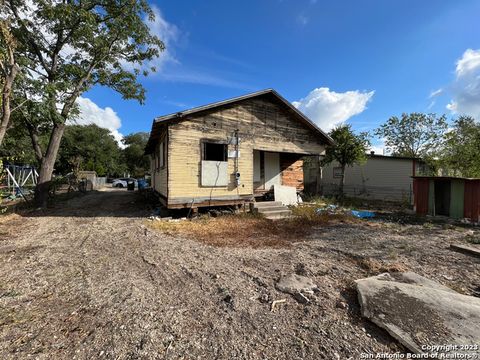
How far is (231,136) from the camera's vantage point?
9.71 metres

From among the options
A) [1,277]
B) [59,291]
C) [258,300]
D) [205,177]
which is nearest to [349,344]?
[258,300]

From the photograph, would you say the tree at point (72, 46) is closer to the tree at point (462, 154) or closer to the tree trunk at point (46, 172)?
the tree trunk at point (46, 172)

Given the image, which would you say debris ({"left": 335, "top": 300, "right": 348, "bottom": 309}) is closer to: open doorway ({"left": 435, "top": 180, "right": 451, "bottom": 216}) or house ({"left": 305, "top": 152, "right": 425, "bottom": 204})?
open doorway ({"left": 435, "top": 180, "right": 451, "bottom": 216})

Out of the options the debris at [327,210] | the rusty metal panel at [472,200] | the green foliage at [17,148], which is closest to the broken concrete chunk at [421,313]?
the debris at [327,210]

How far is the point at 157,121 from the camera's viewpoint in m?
7.86

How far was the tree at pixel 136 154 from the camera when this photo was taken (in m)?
51.3

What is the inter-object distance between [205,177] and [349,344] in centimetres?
742

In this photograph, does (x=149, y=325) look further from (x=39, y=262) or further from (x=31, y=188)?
(x=31, y=188)

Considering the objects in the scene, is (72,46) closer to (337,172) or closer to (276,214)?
(276,214)

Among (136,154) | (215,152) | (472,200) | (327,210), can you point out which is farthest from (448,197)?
(136,154)

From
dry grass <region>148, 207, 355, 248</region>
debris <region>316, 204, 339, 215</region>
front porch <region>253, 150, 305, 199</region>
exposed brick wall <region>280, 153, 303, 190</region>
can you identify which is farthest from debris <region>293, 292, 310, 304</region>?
exposed brick wall <region>280, 153, 303, 190</region>

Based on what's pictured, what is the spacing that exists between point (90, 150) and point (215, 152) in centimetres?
3923

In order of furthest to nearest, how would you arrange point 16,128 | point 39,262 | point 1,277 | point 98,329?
point 16,128
point 39,262
point 1,277
point 98,329

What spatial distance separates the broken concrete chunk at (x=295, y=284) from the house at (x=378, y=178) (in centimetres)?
1416
